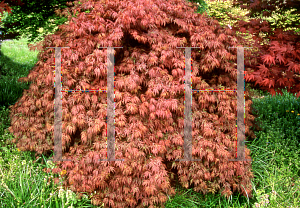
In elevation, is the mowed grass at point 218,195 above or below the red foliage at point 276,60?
below

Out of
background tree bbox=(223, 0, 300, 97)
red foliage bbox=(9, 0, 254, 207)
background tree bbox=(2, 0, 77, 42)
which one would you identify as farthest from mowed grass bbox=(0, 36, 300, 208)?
background tree bbox=(2, 0, 77, 42)

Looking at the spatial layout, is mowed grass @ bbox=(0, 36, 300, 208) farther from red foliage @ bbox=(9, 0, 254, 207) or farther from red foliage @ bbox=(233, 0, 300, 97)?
red foliage @ bbox=(233, 0, 300, 97)

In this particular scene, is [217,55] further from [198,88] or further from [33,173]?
[33,173]

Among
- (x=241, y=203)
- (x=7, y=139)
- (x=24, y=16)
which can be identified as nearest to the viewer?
(x=241, y=203)

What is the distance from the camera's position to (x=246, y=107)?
14.8 ft

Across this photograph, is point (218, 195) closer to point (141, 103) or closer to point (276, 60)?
point (141, 103)

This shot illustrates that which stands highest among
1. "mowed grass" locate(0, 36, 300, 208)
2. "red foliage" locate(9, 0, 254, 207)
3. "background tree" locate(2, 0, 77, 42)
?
"background tree" locate(2, 0, 77, 42)

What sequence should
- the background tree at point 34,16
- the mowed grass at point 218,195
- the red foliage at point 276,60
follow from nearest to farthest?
the mowed grass at point 218,195 < the red foliage at point 276,60 < the background tree at point 34,16

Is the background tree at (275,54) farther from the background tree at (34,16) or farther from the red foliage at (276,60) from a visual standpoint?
the background tree at (34,16)

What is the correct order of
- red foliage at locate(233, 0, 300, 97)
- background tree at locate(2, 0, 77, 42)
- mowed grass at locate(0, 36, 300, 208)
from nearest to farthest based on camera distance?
mowed grass at locate(0, 36, 300, 208)
red foliage at locate(233, 0, 300, 97)
background tree at locate(2, 0, 77, 42)

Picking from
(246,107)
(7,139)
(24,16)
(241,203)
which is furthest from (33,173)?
(24,16)

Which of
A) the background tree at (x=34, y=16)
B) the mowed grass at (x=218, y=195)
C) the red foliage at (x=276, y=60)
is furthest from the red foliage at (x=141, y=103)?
the background tree at (x=34, y=16)

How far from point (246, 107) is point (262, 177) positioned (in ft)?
4.40

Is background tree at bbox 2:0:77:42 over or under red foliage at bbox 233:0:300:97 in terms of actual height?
over
